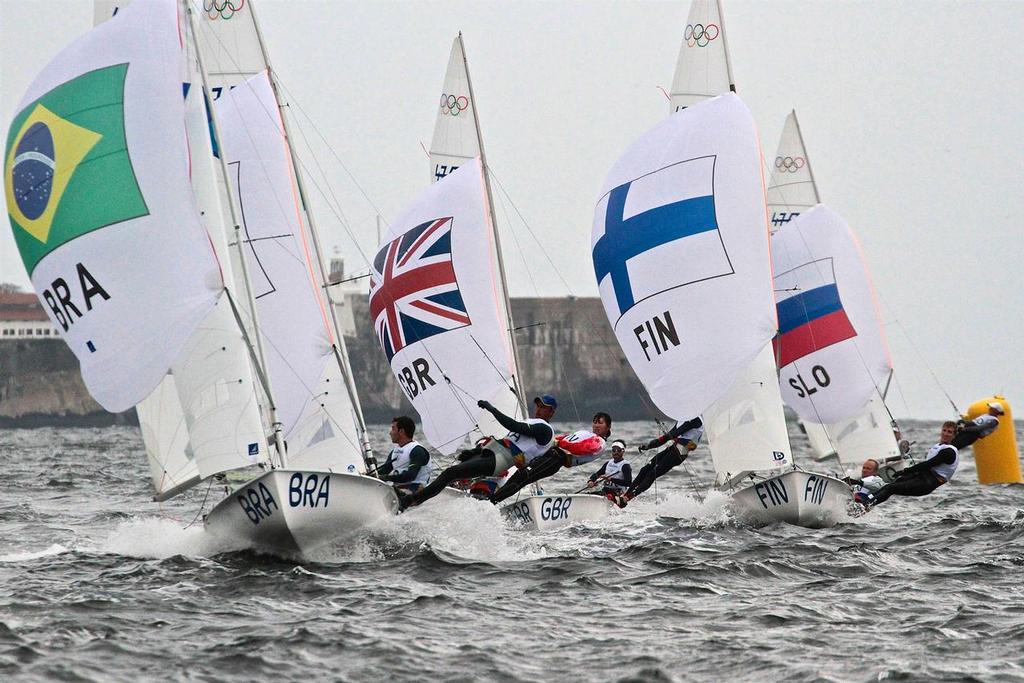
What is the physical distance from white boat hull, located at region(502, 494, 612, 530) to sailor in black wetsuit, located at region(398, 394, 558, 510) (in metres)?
0.85

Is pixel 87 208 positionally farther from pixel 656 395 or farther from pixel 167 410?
pixel 656 395

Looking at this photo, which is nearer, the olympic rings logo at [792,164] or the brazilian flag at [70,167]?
the brazilian flag at [70,167]

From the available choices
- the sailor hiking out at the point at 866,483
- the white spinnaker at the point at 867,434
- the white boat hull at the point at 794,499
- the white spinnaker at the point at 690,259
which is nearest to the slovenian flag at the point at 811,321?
the white spinnaker at the point at 867,434

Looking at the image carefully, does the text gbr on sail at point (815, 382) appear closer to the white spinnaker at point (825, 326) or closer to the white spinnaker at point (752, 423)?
the white spinnaker at point (825, 326)

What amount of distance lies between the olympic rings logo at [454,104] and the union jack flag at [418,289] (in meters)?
2.00

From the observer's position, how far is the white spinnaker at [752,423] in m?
14.8

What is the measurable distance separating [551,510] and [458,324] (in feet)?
10.1

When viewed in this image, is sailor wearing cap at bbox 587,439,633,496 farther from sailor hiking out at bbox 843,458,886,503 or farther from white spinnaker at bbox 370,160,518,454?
sailor hiking out at bbox 843,458,886,503

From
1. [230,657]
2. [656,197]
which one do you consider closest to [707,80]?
[656,197]

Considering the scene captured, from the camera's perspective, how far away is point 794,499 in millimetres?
13406

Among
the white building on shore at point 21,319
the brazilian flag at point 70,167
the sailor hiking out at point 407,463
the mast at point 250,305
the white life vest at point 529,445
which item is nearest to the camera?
the brazilian flag at point 70,167

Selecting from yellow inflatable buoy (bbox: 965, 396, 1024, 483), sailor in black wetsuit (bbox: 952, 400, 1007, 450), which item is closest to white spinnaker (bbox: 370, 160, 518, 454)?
sailor in black wetsuit (bbox: 952, 400, 1007, 450)

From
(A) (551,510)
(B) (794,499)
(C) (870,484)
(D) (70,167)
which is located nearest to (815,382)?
(C) (870,484)

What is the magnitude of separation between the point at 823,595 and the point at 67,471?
1674cm
